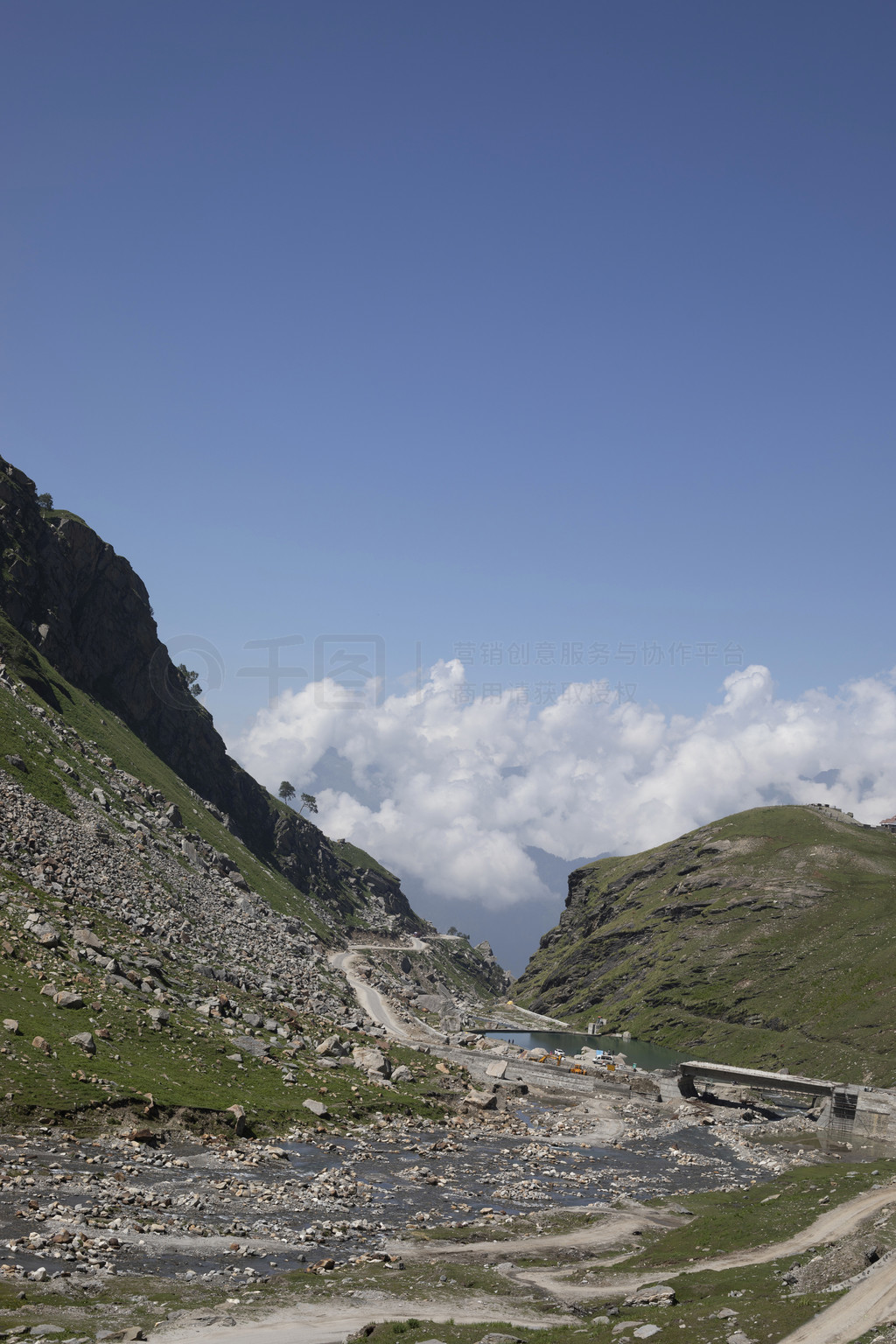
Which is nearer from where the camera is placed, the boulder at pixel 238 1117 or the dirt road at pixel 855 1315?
the dirt road at pixel 855 1315

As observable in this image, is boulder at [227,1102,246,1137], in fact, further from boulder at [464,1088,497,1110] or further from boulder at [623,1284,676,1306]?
boulder at [464,1088,497,1110]

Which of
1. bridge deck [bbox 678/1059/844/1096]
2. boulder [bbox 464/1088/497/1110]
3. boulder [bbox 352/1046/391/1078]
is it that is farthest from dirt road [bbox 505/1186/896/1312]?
bridge deck [bbox 678/1059/844/1096]

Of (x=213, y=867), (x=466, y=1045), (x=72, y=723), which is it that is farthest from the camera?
(x=213, y=867)

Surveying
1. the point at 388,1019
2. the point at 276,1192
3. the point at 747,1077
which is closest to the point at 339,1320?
the point at 276,1192

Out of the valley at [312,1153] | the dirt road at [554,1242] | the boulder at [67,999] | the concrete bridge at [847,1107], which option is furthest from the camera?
the concrete bridge at [847,1107]

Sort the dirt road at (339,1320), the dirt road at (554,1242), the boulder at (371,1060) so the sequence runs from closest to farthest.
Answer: the dirt road at (339,1320), the dirt road at (554,1242), the boulder at (371,1060)

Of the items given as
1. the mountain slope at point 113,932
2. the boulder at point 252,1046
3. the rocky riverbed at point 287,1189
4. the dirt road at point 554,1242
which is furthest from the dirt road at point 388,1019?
the dirt road at point 554,1242

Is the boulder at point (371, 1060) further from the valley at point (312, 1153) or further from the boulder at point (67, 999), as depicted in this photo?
the boulder at point (67, 999)

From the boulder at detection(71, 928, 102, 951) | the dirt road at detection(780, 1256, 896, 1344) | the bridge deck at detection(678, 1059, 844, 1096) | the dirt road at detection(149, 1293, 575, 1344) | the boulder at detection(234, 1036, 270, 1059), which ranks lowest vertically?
the bridge deck at detection(678, 1059, 844, 1096)

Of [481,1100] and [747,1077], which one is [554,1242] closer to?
[481,1100]

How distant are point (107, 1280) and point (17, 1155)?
15156mm

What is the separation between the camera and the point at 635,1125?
367ft

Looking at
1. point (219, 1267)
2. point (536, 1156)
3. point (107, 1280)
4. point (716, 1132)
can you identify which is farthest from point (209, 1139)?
point (716, 1132)

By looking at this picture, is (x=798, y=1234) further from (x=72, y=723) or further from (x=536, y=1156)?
(x=72, y=723)
